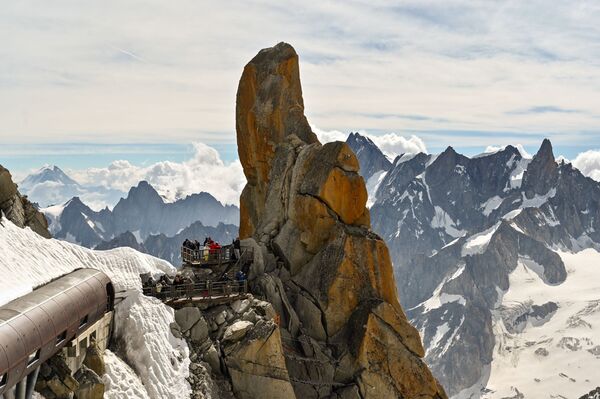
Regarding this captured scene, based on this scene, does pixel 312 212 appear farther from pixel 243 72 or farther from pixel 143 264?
pixel 243 72

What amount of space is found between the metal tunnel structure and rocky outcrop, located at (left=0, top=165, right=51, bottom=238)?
10.0 meters

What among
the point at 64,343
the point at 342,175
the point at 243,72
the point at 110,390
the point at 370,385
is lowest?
the point at 370,385

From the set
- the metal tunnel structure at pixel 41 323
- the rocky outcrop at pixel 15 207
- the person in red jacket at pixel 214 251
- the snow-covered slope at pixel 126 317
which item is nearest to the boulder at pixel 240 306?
the snow-covered slope at pixel 126 317

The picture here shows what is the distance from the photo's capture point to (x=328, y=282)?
51000 mm

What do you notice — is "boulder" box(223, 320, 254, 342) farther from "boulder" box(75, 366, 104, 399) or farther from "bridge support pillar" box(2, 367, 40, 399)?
"bridge support pillar" box(2, 367, 40, 399)

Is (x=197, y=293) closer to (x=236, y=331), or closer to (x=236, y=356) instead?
(x=236, y=331)

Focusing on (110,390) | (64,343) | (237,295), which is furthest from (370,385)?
(64,343)

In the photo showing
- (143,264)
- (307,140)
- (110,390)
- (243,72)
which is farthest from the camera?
(243,72)

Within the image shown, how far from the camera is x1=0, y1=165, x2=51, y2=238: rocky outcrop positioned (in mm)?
46156

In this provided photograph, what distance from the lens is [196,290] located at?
47031 mm

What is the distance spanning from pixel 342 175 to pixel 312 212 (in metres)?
3.77

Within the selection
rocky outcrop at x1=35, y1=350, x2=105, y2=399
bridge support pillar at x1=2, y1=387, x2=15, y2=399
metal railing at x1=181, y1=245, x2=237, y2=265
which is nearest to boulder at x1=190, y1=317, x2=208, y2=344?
rocky outcrop at x1=35, y1=350, x2=105, y2=399

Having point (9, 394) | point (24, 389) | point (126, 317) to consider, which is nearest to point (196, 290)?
point (126, 317)

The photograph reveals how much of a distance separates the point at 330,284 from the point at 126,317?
15.7m
